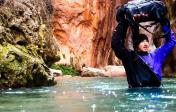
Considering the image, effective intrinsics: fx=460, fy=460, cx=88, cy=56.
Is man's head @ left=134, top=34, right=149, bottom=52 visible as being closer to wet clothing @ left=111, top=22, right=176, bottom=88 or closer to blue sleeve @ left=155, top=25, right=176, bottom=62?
wet clothing @ left=111, top=22, right=176, bottom=88

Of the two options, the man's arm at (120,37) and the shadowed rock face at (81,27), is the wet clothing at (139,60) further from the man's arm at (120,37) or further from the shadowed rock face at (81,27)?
the shadowed rock face at (81,27)

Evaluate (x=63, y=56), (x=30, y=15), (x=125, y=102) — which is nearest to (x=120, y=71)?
(x=63, y=56)

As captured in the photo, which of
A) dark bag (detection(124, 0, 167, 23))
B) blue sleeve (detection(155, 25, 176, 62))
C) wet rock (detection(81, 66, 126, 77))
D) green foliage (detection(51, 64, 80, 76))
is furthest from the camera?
green foliage (detection(51, 64, 80, 76))

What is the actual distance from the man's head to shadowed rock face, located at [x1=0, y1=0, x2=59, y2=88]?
264cm

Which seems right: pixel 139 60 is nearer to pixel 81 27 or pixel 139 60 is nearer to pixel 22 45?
pixel 22 45

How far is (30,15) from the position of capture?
11.3 meters

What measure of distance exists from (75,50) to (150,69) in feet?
74.0

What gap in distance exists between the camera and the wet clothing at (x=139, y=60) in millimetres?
8109

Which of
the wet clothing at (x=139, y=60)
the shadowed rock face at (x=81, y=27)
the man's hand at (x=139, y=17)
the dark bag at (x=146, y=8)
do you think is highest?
the shadowed rock face at (x=81, y=27)

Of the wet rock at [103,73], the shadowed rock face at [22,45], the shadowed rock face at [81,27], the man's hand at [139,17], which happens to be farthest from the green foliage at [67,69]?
the man's hand at [139,17]

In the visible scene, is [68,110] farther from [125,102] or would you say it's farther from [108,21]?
[108,21]

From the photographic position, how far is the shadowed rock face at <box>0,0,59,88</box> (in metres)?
9.50

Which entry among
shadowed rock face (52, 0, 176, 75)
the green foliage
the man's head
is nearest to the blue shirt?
the man's head

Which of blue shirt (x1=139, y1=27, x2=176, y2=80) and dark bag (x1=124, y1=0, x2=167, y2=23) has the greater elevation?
dark bag (x1=124, y1=0, x2=167, y2=23)
